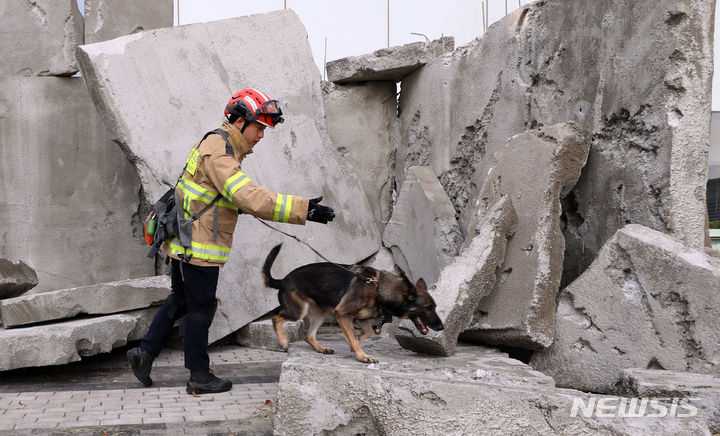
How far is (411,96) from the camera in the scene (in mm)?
7695

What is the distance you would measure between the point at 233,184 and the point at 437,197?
257 cm

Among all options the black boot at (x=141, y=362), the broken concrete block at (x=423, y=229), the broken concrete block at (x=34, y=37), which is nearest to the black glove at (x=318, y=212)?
the black boot at (x=141, y=362)

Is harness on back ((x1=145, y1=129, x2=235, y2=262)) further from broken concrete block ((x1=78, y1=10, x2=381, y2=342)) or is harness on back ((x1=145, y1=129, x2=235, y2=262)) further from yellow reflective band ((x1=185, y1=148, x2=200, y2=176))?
broken concrete block ((x1=78, y1=10, x2=381, y2=342))

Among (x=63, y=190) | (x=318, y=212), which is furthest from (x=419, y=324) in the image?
(x=63, y=190)

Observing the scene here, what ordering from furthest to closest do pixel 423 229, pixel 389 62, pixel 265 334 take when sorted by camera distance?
pixel 389 62
pixel 423 229
pixel 265 334

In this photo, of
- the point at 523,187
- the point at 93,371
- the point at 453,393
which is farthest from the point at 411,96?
the point at 453,393

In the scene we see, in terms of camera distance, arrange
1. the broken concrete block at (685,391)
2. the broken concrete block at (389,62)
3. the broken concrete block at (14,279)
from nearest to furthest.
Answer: the broken concrete block at (685,391) → the broken concrete block at (14,279) → the broken concrete block at (389,62)

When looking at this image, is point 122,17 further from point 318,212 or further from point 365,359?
point 365,359

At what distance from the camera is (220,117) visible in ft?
21.7

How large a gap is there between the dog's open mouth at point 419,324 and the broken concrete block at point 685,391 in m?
1.15

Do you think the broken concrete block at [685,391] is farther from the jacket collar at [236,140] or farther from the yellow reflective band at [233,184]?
the jacket collar at [236,140]

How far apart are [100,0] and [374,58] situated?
2.77 metres

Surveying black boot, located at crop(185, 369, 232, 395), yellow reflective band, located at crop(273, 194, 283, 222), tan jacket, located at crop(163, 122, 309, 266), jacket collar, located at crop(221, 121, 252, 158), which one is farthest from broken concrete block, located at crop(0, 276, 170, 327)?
yellow reflective band, located at crop(273, 194, 283, 222)

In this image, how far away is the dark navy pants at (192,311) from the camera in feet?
15.8
